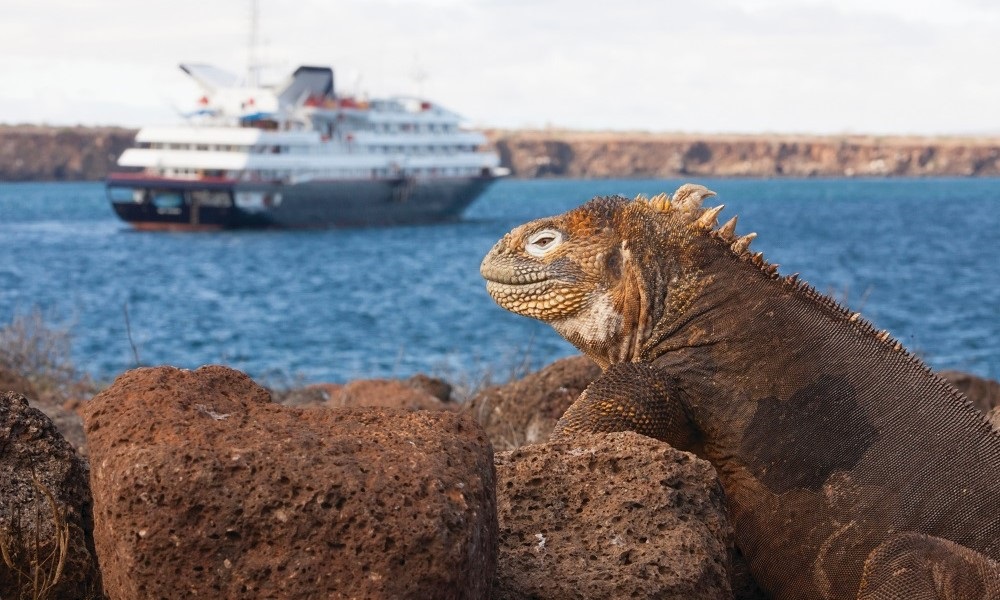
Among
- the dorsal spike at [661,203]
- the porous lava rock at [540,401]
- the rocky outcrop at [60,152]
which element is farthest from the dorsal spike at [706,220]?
the rocky outcrop at [60,152]

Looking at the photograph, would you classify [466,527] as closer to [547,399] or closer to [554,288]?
[554,288]

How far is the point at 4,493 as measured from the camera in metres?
3.10

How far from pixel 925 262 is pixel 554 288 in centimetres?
4358

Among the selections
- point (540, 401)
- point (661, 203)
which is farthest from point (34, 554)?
point (540, 401)

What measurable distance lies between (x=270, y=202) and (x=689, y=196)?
190 ft

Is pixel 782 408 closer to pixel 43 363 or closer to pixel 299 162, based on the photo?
pixel 43 363

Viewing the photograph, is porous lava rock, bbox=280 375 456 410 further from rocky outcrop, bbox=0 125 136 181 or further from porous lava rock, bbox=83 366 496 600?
rocky outcrop, bbox=0 125 136 181

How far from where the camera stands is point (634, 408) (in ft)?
11.1

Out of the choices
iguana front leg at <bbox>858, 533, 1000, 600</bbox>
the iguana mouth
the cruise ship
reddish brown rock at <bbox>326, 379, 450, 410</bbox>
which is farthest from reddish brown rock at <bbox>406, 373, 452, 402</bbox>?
the cruise ship

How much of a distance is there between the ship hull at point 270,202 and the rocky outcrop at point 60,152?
64949mm

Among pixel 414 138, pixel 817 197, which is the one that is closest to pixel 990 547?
pixel 414 138

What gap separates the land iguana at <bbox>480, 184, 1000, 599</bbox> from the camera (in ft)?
10.3

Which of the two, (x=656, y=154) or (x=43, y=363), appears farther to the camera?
(x=656, y=154)

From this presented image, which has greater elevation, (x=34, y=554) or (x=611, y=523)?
(x=611, y=523)
